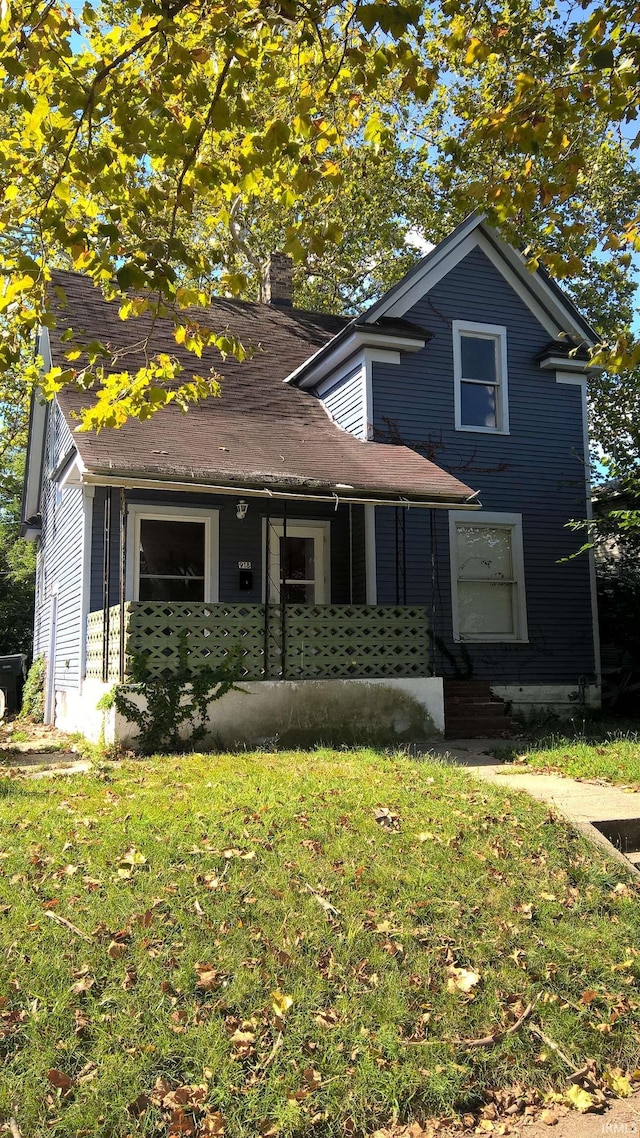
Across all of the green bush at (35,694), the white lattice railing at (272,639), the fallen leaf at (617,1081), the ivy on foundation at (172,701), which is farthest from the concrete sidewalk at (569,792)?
the green bush at (35,694)

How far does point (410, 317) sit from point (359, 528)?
3949mm

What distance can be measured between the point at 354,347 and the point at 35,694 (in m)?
9.84

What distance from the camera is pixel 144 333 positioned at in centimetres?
1575

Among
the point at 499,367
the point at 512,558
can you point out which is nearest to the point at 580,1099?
the point at 512,558

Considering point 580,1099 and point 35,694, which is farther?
point 35,694

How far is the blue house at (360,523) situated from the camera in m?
11.0

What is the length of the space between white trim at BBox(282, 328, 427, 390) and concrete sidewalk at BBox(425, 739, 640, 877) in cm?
720

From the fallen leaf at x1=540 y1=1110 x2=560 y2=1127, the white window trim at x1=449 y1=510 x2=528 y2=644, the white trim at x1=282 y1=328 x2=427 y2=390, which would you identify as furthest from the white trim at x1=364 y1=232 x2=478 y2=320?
the fallen leaf at x1=540 y1=1110 x2=560 y2=1127

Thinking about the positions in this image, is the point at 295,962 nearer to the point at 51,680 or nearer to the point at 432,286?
the point at 51,680

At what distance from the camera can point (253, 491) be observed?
10383 millimetres

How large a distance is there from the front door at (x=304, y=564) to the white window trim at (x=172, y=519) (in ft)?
3.71

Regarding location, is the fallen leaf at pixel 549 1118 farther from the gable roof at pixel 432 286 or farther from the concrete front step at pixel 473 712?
the gable roof at pixel 432 286

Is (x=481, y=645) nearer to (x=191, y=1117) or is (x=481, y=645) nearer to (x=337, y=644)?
(x=337, y=644)

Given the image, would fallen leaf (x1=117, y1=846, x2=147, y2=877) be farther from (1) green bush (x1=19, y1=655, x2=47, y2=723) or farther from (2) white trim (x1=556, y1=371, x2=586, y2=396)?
(2) white trim (x1=556, y1=371, x2=586, y2=396)
